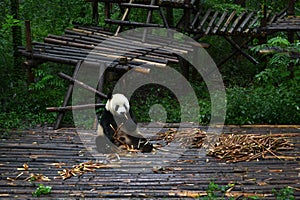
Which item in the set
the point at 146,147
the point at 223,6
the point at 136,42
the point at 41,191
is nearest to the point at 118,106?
the point at 146,147

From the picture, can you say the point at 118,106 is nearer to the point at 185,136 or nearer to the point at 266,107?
the point at 185,136

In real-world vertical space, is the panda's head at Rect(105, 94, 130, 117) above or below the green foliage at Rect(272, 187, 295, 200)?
above

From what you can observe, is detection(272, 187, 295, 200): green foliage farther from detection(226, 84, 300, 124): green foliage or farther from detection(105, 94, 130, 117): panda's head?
detection(226, 84, 300, 124): green foliage

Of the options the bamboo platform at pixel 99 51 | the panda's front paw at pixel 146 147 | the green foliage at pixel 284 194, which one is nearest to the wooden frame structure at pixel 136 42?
the bamboo platform at pixel 99 51

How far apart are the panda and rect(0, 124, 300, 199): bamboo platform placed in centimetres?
23

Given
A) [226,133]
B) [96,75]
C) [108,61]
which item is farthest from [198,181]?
[96,75]

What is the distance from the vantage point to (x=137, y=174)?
5.02m

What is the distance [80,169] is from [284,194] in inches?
93.9

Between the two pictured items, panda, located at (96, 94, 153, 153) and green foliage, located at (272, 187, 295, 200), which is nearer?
green foliage, located at (272, 187, 295, 200)

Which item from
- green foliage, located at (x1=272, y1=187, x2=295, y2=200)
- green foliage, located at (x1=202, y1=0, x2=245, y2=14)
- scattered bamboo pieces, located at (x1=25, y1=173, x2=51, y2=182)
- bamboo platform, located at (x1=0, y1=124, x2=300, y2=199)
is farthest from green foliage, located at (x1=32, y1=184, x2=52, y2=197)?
green foliage, located at (x1=202, y1=0, x2=245, y2=14)

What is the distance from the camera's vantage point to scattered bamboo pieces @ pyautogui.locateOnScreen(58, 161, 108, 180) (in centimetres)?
497

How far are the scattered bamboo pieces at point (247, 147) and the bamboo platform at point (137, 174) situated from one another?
119 millimetres

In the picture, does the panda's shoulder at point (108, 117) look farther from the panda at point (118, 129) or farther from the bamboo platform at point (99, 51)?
the bamboo platform at point (99, 51)

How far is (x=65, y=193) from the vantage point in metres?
4.50
